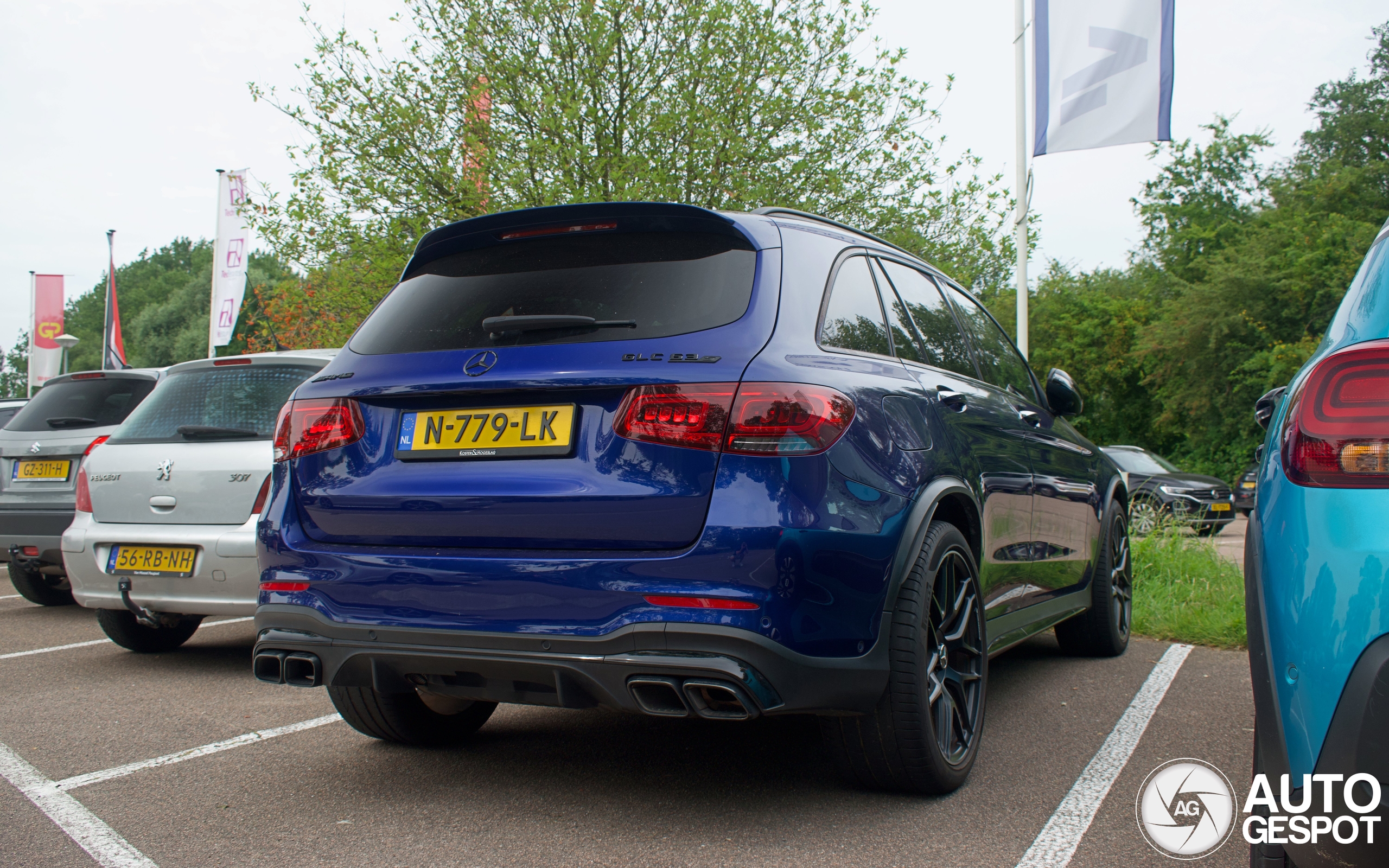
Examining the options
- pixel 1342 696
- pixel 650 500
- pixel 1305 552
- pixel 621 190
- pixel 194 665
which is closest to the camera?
pixel 1342 696

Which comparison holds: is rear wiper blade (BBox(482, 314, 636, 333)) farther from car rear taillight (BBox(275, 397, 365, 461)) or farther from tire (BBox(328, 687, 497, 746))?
tire (BBox(328, 687, 497, 746))

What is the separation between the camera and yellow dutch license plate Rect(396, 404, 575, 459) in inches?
109

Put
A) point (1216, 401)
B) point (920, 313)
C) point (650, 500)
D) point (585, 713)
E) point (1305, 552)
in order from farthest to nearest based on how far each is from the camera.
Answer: point (1216, 401) < point (585, 713) < point (920, 313) < point (650, 500) < point (1305, 552)

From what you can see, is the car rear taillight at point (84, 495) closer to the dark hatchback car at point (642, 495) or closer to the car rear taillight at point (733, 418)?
the dark hatchback car at point (642, 495)

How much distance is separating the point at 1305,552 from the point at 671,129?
13.1 metres

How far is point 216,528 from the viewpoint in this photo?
5.11 meters

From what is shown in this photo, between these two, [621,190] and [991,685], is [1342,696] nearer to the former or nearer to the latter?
[991,685]

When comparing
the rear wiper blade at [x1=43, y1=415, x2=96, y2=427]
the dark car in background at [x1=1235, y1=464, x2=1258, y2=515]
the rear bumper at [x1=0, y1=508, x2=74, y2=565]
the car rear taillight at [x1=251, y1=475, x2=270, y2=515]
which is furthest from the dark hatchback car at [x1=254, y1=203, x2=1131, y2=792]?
the dark car in background at [x1=1235, y1=464, x2=1258, y2=515]

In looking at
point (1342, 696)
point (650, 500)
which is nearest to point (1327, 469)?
point (1342, 696)

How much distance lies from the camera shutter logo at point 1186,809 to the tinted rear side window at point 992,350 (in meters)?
Result: 1.62

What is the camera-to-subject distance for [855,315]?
10.9 feet

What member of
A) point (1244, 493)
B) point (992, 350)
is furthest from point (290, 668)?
point (1244, 493)

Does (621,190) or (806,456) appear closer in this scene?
(806,456)

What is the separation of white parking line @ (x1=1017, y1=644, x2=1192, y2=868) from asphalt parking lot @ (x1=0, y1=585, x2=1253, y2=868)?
0.04 ft
